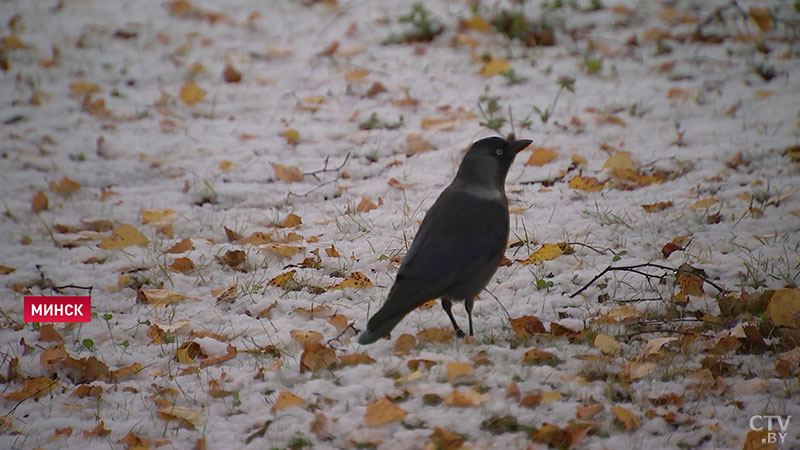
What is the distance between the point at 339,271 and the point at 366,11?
4.64 metres

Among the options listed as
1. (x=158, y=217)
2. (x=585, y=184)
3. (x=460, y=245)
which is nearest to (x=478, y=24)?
(x=585, y=184)

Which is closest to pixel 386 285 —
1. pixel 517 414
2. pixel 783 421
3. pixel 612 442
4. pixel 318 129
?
pixel 517 414

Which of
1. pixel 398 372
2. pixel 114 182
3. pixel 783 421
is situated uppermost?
pixel 783 421

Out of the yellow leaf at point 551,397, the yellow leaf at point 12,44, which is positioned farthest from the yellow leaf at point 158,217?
the yellow leaf at point 12,44

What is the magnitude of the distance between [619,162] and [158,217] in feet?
9.33

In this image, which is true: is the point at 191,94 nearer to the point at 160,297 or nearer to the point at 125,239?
the point at 125,239

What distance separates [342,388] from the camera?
3178 mm

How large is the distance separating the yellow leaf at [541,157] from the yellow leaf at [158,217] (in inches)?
89.7

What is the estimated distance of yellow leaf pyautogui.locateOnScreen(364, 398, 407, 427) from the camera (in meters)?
2.95

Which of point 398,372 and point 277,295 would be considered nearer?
point 398,372

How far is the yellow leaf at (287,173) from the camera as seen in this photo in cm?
557

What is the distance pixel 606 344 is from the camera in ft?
11.0

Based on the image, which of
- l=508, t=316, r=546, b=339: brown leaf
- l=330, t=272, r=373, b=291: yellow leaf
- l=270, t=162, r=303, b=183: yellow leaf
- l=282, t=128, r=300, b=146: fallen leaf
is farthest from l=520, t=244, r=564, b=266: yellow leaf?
l=282, t=128, r=300, b=146: fallen leaf

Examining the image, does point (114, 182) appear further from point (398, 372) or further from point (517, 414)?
point (517, 414)
